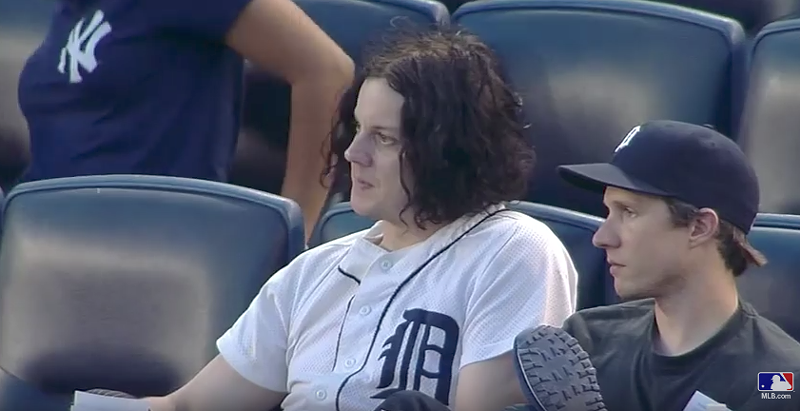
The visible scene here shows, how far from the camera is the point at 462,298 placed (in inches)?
74.8

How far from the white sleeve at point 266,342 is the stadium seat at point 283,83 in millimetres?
758

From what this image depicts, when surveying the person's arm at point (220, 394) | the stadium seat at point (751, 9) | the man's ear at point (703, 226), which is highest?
the man's ear at point (703, 226)

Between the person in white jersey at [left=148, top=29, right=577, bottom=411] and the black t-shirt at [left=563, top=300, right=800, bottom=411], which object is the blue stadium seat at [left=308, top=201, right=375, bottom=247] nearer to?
the person in white jersey at [left=148, top=29, right=577, bottom=411]

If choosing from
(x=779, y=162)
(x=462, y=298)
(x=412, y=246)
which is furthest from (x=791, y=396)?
(x=779, y=162)

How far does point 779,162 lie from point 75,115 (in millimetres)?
1102

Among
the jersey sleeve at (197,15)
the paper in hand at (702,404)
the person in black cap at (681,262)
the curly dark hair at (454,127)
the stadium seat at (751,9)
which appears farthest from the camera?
the stadium seat at (751,9)

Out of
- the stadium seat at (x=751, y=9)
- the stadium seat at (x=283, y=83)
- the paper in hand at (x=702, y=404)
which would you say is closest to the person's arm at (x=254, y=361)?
the paper in hand at (x=702, y=404)

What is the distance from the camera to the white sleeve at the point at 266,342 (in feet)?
6.77

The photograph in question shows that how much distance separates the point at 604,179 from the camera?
71.0 inches

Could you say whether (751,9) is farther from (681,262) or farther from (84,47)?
(681,262)

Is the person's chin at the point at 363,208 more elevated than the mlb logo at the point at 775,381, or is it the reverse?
the person's chin at the point at 363,208

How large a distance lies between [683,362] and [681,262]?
11 cm

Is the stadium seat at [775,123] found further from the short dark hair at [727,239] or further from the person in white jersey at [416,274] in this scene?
the short dark hair at [727,239]

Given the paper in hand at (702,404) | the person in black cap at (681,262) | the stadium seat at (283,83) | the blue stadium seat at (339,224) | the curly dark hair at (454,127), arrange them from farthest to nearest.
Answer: the stadium seat at (283,83) → the blue stadium seat at (339,224) → the curly dark hair at (454,127) → the person in black cap at (681,262) → the paper in hand at (702,404)
